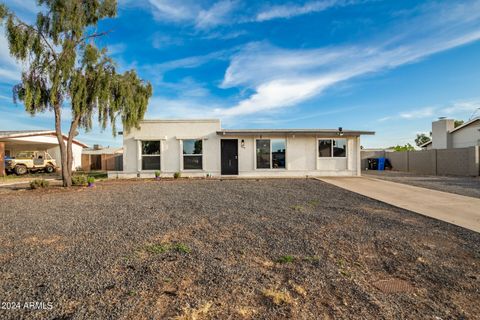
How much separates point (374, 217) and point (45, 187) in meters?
12.0

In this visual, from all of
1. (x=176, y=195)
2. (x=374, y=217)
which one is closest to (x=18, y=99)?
(x=176, y=195)

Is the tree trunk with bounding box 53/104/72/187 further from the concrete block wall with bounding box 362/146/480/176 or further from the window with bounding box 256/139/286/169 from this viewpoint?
the concrete block wall with bounding box 362/146/480/176

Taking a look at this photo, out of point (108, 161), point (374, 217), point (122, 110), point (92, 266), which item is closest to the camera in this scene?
point (92, 266)

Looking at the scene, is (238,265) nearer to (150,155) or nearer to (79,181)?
(79,181)

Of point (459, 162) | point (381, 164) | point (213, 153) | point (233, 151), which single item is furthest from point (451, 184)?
point (213, 153)

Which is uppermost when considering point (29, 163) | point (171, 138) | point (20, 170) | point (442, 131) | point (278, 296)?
point (442, 131)

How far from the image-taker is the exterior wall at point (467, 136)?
1933 centimetres

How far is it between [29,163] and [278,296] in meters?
22.6

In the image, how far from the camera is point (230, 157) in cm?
1412

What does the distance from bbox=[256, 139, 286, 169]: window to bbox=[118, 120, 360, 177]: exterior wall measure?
0.83 feet

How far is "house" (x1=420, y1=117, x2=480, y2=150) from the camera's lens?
64.2ft

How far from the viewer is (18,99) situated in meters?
9.52

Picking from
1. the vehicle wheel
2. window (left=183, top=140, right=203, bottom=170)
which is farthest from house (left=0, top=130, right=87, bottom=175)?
window (left=183, top=140, right=203, bottom=170)

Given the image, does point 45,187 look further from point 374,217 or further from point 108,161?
point 108,161
